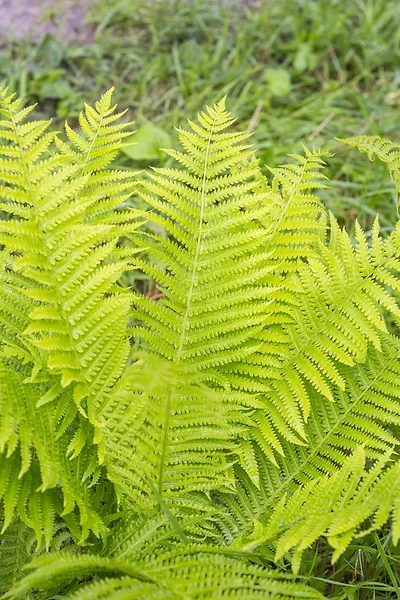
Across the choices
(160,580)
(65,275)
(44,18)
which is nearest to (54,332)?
(65,275)

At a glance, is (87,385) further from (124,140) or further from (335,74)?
(335,74)

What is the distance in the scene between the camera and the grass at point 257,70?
3600 mm

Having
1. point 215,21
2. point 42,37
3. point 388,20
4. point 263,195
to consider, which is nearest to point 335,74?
point 388,20

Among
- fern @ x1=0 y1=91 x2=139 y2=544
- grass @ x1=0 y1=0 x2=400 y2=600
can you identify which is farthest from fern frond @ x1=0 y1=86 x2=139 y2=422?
grass @ x1=0 y1=0 x2=400 y2=600

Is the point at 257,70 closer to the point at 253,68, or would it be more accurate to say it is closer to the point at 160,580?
the point at 253,68

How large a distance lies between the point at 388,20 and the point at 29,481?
4.00 meters

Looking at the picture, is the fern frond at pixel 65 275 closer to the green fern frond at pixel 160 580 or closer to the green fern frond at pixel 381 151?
the green fern frond at pixel 160 580

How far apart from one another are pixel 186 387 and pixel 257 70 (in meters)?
3.08

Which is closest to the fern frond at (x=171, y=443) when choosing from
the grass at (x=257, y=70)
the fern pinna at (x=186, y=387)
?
the fern pinna at (x=186, y=387)

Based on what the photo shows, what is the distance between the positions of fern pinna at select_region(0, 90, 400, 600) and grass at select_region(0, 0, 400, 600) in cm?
140

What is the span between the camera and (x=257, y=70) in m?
4.01

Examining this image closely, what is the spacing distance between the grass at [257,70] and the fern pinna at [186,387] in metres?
1.40

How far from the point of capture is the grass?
3.60 metres

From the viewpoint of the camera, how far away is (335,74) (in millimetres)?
4133
